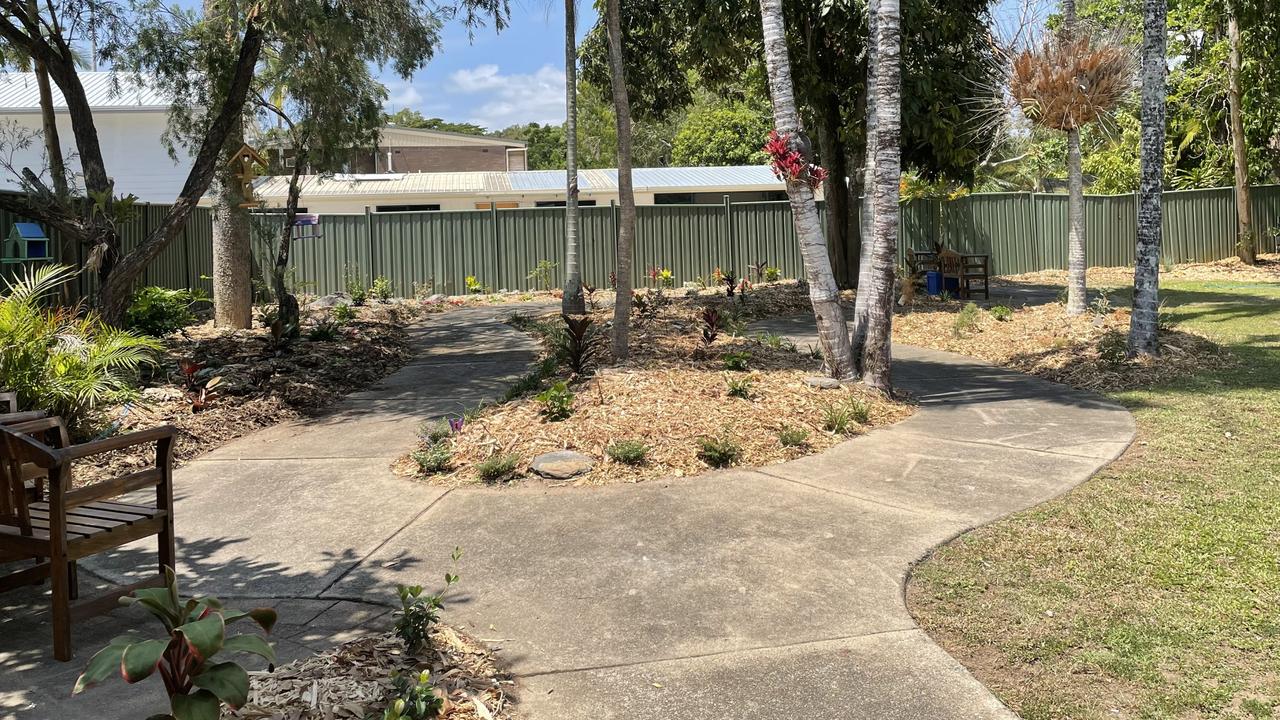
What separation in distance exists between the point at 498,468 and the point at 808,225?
12.9 ft

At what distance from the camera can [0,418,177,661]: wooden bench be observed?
402 centimetres

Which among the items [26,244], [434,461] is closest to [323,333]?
[26,244]

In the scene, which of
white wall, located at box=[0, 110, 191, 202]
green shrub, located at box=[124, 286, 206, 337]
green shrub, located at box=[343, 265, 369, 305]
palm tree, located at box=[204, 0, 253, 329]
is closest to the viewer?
green shrub, located at box=[124, 286, 206, 337]

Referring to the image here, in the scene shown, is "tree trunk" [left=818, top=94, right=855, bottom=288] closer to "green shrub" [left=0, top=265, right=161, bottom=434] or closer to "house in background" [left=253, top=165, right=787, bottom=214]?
"house in background" [left=253, top=165, right=787, bottom=214]

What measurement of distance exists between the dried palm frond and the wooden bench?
12.1 metres

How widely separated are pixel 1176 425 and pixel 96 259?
10160 millimetres

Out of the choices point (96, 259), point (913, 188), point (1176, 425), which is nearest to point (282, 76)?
point (96, 259)

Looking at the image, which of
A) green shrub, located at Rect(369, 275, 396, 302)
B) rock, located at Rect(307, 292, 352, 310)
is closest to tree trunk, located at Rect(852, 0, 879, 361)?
rock, located at Rect(307, 292, 352, 310)

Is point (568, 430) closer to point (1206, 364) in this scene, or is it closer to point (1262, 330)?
point (1206, 364)

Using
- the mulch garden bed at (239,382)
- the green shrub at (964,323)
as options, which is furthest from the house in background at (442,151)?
the green shrub at (964,323)

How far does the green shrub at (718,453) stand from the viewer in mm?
6875

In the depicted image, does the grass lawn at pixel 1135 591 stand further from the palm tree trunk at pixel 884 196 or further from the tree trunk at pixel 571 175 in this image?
the tree trunk at pixel 571 175

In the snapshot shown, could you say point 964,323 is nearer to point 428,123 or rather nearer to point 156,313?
point 156,313

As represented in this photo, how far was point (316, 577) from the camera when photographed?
16.4 feet
